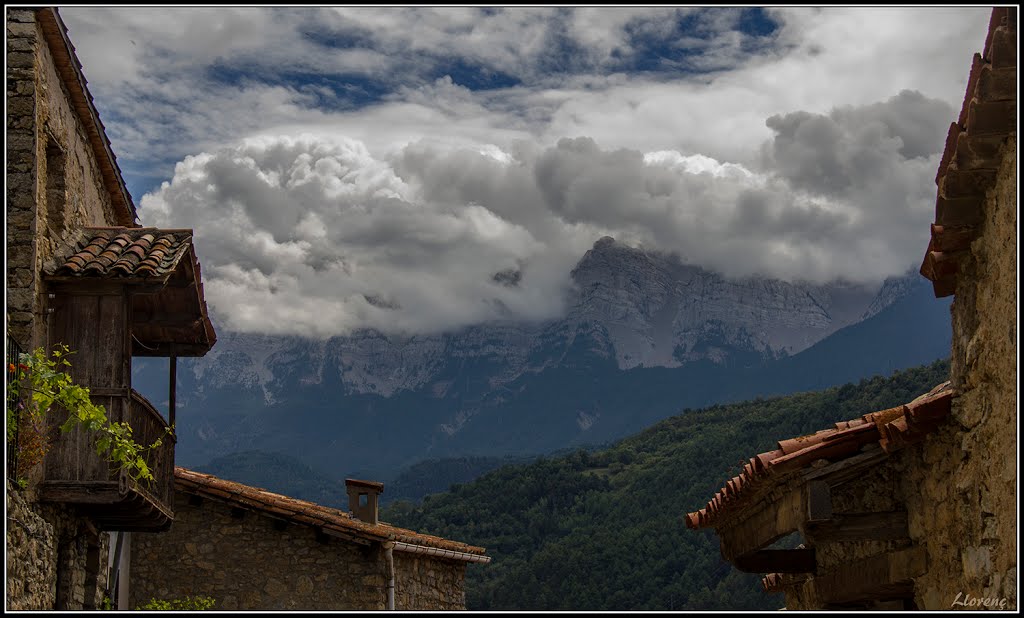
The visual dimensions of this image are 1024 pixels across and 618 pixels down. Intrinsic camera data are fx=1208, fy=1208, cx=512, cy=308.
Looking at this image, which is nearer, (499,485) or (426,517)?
(426,517)

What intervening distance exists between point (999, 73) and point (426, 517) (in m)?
45.7

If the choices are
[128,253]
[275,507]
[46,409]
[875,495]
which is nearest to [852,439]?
[875,495]

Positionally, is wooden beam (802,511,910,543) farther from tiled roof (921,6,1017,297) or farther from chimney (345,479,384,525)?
chimney (345,479,384,525)

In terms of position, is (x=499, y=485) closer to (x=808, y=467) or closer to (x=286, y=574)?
(x=286, y=574)

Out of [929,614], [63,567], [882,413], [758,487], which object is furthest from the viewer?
[63,567]

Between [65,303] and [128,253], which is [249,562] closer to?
[65,303]

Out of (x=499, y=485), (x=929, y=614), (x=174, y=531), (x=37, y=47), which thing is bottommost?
(x=929, y=614)

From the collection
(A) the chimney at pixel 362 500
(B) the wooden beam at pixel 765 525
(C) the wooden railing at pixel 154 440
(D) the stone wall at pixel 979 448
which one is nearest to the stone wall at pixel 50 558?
(C) the wooden railing at pixel 154 440

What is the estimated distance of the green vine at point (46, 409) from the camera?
9430 millimetres

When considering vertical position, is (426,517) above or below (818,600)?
above

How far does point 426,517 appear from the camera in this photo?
50.2 m

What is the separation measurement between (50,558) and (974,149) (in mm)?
8738

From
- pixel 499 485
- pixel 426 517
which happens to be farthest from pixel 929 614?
pixel 499 485
